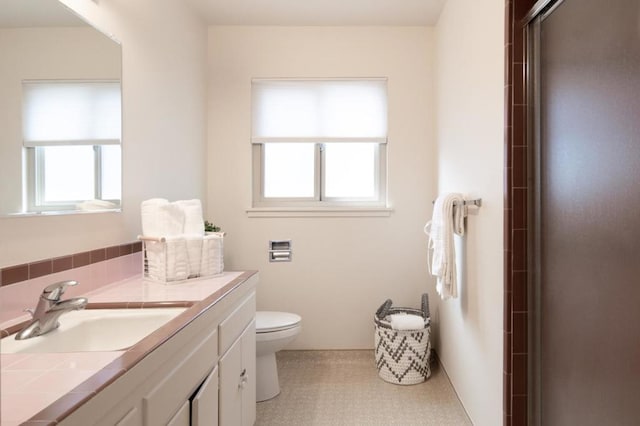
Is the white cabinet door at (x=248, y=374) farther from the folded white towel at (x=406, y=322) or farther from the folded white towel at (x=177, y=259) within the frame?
the folded white towel at (x=406, y=322)

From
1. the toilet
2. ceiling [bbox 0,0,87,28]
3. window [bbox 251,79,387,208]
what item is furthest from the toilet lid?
ceiling [bbox 0,0,87,28]

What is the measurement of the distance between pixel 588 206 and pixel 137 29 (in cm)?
206

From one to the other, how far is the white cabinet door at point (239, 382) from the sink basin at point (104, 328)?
32 cm

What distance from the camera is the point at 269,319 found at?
2279 mm

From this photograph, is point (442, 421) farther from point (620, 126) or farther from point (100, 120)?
point (100, 120)

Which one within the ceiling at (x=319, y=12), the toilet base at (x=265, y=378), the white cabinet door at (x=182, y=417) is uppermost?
the ceiling at (x=319, y=12)

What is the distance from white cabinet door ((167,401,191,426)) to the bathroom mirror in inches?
30.3

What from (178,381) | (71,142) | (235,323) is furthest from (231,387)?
(71,142)

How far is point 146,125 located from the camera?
1.89 meters

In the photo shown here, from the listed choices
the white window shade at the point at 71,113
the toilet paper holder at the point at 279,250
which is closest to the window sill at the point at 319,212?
the toilet paper holder at the point at 279,250

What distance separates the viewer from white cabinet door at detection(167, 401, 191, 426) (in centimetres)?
99

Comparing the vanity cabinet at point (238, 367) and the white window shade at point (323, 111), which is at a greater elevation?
the white window shade at point (323, 111)

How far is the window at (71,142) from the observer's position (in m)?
1.19

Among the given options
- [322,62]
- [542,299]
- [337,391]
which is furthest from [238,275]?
[322,62]
